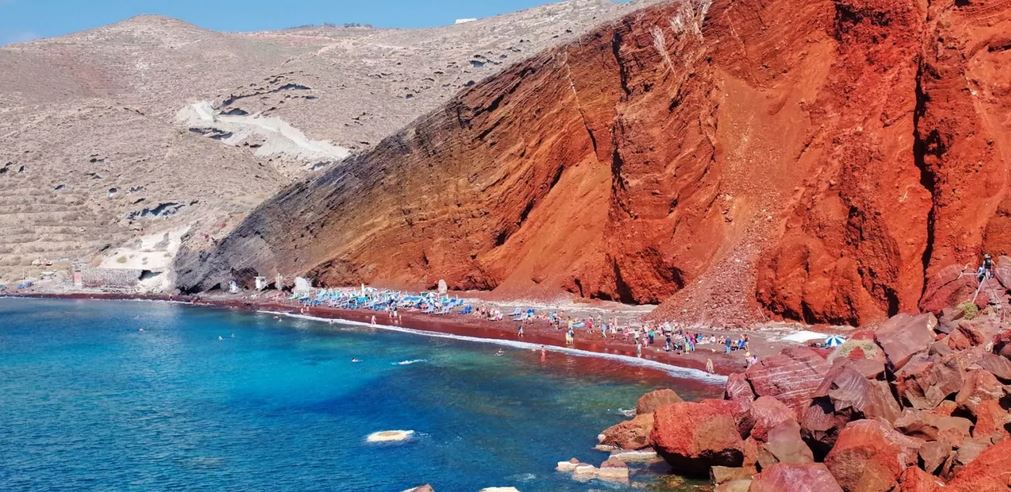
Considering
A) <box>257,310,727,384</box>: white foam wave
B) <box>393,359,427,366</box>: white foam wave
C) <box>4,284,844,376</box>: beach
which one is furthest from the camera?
<box>393,359,427,366</box>: white foam wave

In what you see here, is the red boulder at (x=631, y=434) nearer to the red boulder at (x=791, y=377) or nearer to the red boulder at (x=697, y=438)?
the red boulder at (x=697, y=438)

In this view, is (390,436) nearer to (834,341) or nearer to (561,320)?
(834,341)

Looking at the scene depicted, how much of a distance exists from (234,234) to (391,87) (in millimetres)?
64189

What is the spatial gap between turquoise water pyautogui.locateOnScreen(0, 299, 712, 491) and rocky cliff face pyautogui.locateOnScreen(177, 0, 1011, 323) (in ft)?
27.2

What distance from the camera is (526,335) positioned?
42.5m

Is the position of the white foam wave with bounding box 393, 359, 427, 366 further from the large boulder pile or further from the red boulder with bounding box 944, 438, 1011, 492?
the red boulder with bounding box 944, 438, 1011, 492

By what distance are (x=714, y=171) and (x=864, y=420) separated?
25.5 m

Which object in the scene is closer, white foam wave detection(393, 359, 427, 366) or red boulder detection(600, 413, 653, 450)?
red boulder detection(600, 413, 653, 450)

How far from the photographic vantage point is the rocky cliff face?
3200 centimetres

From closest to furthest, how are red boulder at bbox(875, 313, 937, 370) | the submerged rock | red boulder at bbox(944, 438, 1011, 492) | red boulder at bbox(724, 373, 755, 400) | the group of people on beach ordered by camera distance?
red boulder at bbox(944, 438, 1011, 492) → red boulder at bbox(875, 313, 937, 370) → red boulder at bbox(724, 373, 755, 400) → the submerged rock → the group of people on beach

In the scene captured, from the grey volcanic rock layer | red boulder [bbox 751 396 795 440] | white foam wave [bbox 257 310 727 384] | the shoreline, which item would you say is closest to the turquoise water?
white foam wave [bbox 257 310 727 384]

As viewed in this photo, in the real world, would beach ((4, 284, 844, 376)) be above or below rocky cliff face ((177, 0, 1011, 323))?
below

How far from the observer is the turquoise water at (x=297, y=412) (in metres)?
23.0

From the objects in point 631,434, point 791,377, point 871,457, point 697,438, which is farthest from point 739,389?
point 871,457
